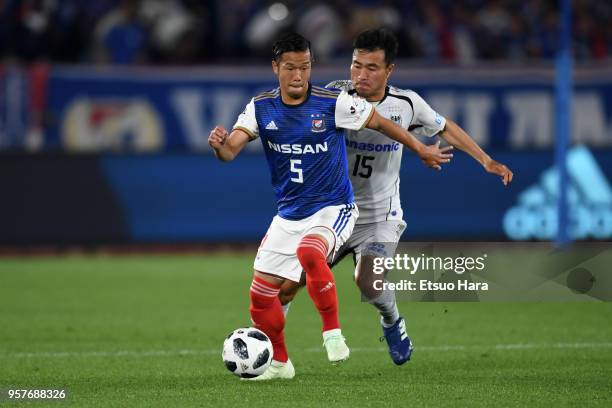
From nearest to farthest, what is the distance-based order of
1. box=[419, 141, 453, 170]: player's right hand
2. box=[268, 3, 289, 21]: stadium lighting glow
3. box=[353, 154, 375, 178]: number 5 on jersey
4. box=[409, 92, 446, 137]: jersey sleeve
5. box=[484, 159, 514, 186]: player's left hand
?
box=[419, 141, 453, 170]: player's right hand
box=[484, 159, 514, 186]: player's left hand
box=[409, 92, 446, 137]: jersey sleeve
box=[353, 154, 375, 178]: number 5 on jersey
box=[268, 3, 289, 21]: stadium lighting glow

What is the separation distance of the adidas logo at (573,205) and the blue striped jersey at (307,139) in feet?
30.9

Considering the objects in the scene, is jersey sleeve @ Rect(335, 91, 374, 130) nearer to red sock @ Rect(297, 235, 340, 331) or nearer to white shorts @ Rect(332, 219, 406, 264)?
red sock @ Rect(297, 235, 340, 331)

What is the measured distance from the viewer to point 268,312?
7.74 m

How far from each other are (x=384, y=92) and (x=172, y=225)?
9.06 metres

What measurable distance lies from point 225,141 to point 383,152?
1415mm

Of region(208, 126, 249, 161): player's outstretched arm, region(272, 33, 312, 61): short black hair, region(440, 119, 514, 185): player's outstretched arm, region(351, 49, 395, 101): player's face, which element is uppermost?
region(272, 33, 312, 61): short black hair

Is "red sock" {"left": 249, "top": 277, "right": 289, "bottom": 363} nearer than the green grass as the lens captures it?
No

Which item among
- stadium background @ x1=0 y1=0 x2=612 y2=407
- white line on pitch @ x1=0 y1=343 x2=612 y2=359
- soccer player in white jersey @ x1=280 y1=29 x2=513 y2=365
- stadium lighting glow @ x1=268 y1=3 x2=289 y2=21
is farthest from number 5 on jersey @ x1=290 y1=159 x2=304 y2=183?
stadium lighting glow @ x1=268 y1=3 x2=289 y2=21

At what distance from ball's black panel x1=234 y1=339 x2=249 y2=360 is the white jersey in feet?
4.86

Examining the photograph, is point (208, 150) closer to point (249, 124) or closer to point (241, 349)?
point (249, 124)

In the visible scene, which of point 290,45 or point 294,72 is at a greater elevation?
point 290,45

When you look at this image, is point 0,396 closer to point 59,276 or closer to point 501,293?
point 501,293

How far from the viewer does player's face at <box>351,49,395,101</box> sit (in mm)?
8148

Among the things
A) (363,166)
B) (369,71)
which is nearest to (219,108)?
(363,166)
